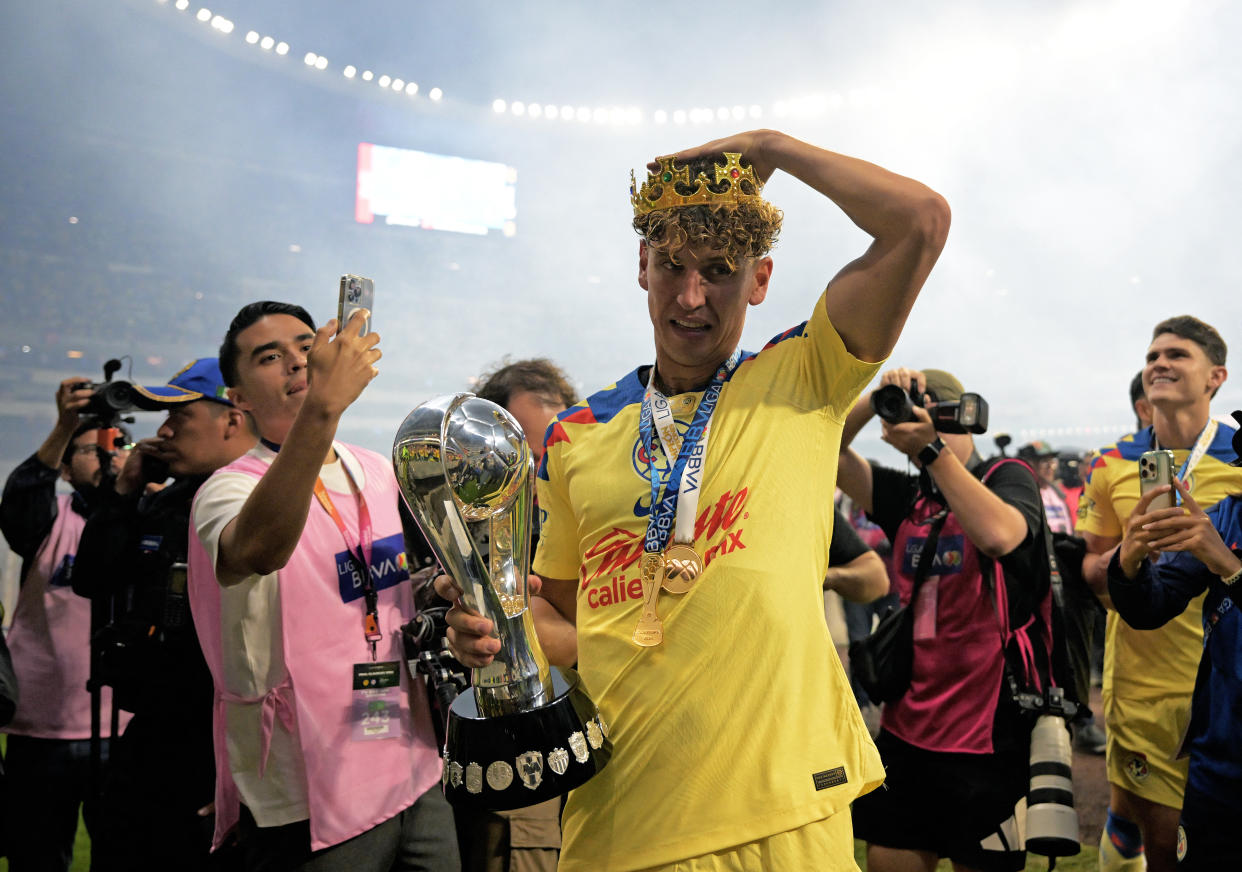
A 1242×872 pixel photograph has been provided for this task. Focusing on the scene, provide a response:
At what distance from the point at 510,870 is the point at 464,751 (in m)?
1.56

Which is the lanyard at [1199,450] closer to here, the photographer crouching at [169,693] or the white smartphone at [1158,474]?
the white smartphone at [1158,474]

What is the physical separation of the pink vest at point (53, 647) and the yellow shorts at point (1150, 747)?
4161 millimetres

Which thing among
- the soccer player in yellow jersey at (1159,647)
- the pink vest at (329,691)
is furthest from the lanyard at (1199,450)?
the pink vest at (329,691)

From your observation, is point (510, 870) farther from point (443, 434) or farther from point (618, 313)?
Result: point (618, 313)

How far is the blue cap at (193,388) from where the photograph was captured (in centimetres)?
290

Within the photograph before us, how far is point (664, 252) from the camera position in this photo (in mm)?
1506

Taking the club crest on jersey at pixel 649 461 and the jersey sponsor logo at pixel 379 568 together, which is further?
the jersey sponsor logo at pixel 379 568

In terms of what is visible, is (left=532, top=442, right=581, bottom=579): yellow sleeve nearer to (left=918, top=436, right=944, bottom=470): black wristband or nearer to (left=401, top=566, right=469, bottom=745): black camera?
(left=401, top=566, right=469, bottom=745): black camera

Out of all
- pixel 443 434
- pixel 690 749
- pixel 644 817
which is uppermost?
pixel 443 434

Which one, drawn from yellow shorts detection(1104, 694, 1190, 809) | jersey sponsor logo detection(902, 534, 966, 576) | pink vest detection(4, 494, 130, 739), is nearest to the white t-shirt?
jersey sponsor logo detection(902, 534, 966, 576)

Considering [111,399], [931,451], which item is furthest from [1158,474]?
[111,399]

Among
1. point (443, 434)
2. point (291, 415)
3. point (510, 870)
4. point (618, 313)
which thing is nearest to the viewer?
point (443, 434)

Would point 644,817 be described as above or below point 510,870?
above

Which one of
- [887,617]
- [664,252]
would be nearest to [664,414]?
[664,252]
